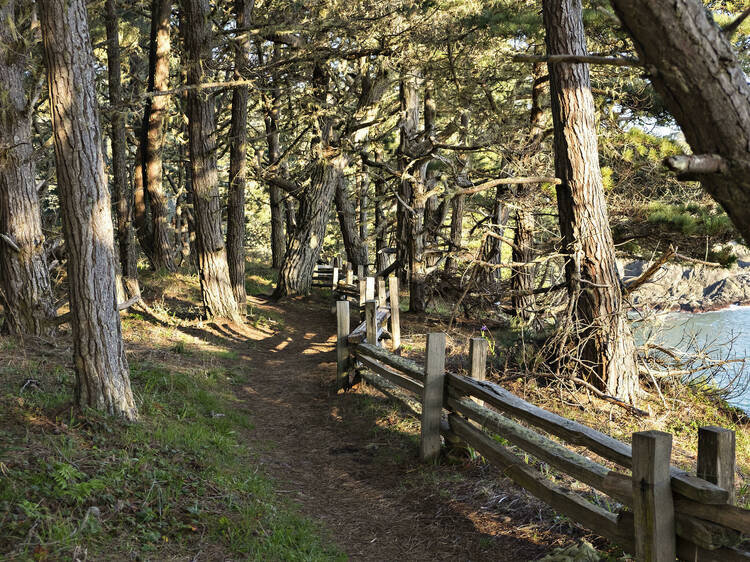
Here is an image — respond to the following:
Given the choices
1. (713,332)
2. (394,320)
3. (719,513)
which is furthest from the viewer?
(713,332)

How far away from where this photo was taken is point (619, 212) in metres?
10.6

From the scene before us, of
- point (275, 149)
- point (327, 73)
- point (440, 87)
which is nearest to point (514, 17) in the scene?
point (440, 87)

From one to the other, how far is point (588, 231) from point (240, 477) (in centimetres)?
593

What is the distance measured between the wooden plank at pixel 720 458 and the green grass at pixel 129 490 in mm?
3043

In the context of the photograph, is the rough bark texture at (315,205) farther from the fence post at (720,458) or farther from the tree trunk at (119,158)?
the fence post at (720,458)

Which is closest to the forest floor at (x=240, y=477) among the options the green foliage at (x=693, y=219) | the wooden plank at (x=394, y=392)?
the wooden plank at (x=394, y=392)

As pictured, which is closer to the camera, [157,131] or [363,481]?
[363,481]

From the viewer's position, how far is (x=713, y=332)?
1747 cm

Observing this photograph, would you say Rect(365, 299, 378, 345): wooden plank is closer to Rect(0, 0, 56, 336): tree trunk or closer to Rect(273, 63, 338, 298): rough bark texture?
Rect(0, 0, 56, 336): tree trunk

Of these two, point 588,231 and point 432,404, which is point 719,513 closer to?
point 432,404

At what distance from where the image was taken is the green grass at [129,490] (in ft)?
13.5

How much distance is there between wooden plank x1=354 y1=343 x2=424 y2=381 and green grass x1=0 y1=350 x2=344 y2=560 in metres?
2.19

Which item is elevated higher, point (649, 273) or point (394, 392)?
point (649, 273)

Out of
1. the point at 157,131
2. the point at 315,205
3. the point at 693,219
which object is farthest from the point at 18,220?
the point at 693,219
